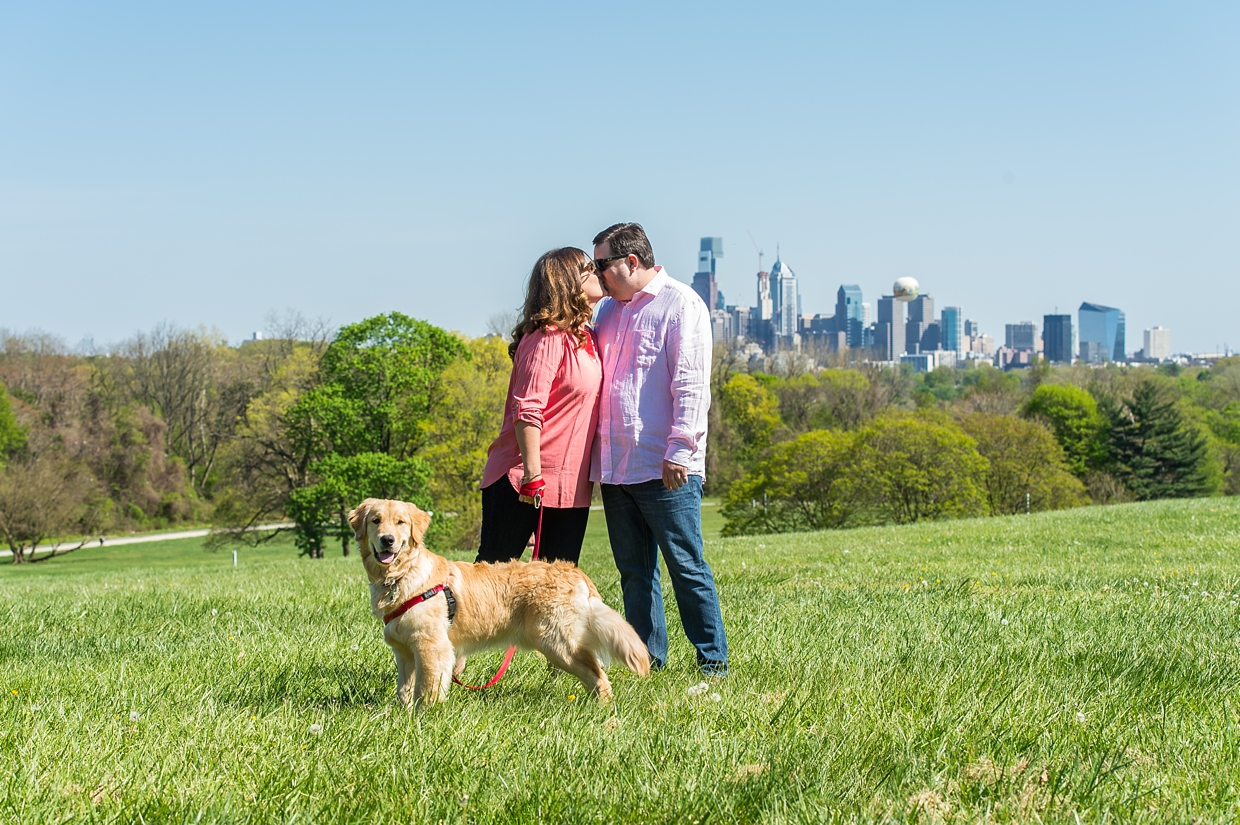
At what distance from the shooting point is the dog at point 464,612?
4.44 metres

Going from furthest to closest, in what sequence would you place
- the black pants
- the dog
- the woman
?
the black pants → the woman → the dog

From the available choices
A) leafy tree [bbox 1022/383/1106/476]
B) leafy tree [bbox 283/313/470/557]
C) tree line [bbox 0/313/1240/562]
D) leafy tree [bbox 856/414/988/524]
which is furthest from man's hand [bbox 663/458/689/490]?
leafy tree [bbox 1022/383/1106/476]

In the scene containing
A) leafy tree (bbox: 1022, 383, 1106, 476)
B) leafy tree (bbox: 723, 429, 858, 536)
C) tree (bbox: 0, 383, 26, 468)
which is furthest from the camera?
leafy tree (bbox: 1022, 383, 1106, 476)

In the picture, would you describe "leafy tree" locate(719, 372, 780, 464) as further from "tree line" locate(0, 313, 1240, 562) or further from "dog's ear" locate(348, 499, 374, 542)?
"dog's ear" locate(348, 499, 374, 542)

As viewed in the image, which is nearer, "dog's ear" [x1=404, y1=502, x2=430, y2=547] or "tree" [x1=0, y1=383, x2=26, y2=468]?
"dog's ear" [x1=404, y1=502, x2=430, y2=547]

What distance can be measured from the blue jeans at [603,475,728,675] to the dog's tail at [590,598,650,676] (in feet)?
1.64

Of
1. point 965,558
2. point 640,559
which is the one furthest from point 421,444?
point 640,559

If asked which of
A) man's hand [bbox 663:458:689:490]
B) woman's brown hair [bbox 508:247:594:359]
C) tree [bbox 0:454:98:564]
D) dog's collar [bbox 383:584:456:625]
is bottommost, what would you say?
tree [bbox 0:454:98:564]

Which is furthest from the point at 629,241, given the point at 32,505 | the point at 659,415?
the point at 32,505

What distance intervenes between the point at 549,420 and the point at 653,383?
59 centimetres

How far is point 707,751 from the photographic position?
346 centimetres

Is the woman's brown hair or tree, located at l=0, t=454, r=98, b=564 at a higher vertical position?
the woman's brown hair

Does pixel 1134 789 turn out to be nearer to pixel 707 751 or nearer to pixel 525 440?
pixel 707 751

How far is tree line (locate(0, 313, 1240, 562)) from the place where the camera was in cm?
3672
